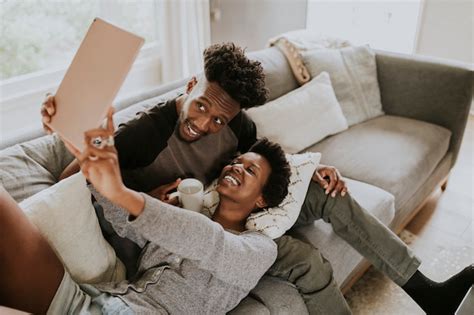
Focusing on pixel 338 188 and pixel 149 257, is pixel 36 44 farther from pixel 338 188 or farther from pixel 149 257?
pixel 338 188

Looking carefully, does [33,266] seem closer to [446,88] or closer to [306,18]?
[446,88]

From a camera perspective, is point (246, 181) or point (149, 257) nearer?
point (149, 257)

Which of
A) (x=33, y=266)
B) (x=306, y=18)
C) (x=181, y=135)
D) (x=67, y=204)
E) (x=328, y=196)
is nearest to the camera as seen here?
(x=33, y=266)

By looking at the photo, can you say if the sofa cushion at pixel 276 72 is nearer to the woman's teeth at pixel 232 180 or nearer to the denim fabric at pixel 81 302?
the woman's teeth at pixel 232 180

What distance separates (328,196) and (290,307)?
0.43m

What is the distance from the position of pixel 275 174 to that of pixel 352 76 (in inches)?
46.5

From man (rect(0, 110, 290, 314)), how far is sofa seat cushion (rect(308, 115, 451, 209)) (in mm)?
771

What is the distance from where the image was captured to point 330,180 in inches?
64.3

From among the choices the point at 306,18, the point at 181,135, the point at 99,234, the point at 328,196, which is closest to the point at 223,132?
the point at 181,135

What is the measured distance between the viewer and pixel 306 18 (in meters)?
3.90

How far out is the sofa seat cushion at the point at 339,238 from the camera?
5.22 feet

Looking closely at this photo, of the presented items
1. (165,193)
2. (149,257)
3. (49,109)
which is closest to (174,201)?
(165,193)

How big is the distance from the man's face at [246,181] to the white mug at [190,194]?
66 mm

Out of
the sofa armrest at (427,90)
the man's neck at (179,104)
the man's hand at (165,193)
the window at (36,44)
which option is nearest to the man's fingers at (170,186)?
the man's hand at (165,193)
